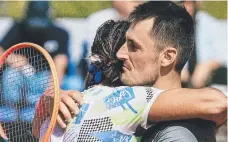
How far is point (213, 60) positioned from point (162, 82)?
297cm

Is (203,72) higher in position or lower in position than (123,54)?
lower

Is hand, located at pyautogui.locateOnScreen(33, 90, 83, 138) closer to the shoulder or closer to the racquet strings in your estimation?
the racquet strings

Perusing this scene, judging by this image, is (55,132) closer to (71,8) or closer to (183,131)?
(183,131)

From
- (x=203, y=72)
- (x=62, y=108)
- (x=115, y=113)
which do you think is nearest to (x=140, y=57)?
(x=115, y=113)

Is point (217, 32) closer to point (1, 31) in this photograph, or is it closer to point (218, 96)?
point (1, 31)

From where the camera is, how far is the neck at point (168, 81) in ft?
10.7

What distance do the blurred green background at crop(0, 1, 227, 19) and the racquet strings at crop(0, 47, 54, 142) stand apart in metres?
2.12

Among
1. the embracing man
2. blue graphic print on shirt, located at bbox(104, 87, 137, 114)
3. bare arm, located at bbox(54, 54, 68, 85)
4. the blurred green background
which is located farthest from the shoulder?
the blurred green background

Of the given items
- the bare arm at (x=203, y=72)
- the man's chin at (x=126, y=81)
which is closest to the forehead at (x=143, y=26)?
the man's chin at (x=126, y=81)

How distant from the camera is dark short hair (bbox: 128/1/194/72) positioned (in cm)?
329

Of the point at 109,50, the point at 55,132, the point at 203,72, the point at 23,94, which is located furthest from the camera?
the point at 203,72

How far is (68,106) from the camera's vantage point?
3.16m

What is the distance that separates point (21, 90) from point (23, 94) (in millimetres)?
24

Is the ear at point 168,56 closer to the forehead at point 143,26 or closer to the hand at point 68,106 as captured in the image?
the forehead at point 143,26
